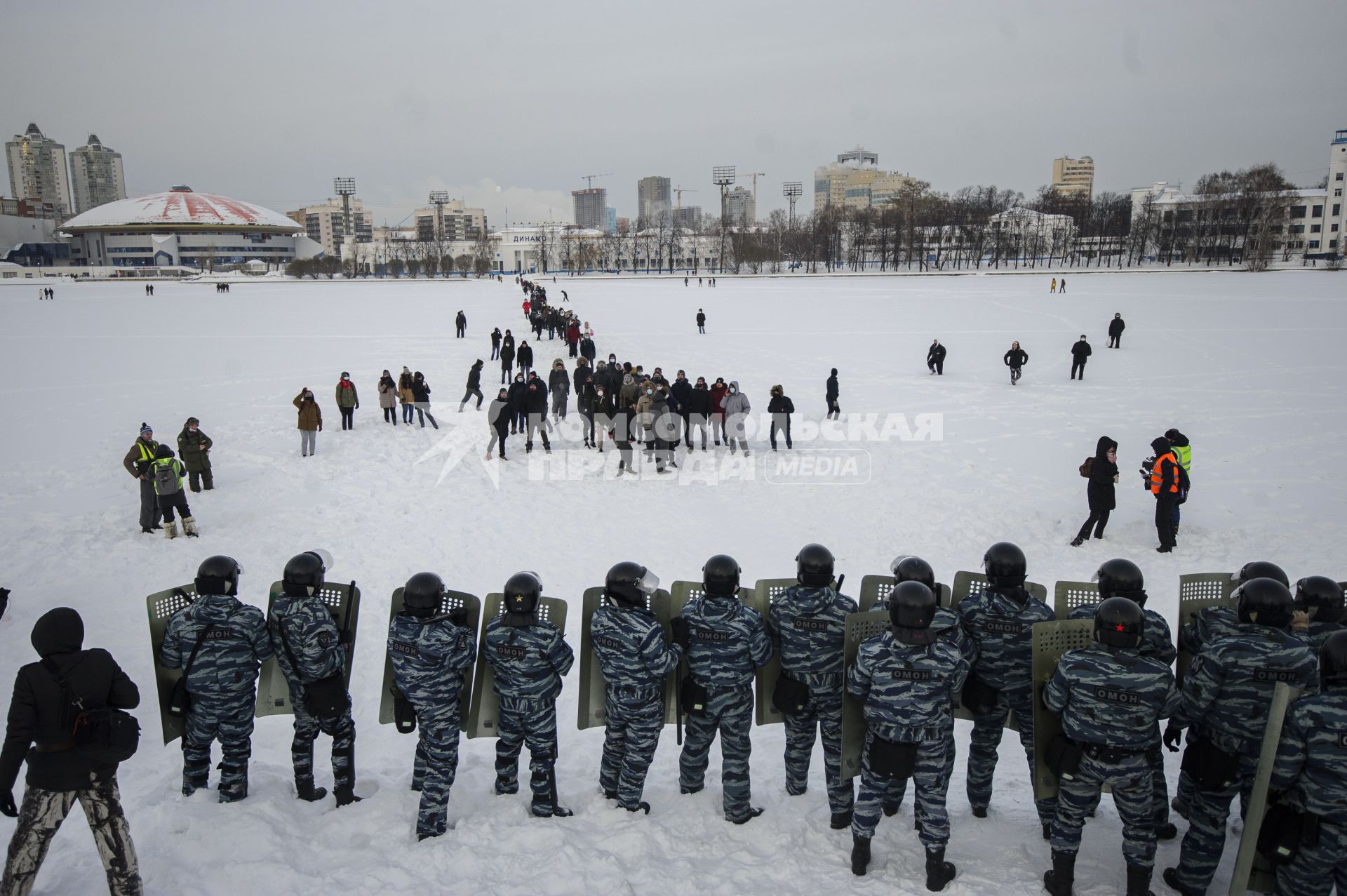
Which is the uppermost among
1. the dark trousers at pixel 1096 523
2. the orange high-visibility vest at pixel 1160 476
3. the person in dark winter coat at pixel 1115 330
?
the person in dark winter coat at pixel 1115 330

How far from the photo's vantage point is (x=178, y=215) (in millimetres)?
139375

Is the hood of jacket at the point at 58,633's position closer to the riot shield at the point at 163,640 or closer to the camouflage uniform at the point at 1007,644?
the riot shield at the point at 163,640

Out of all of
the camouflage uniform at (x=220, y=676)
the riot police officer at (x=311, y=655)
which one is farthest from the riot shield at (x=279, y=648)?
the camouflage uniform at (x=220, y=676)

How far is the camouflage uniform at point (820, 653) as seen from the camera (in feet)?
14.1

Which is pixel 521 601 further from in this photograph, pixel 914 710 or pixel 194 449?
pixel 194 449

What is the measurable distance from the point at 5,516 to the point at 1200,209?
109124 mm

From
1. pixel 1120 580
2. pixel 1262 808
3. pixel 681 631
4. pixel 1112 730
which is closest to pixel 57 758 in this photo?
pixel 681 631

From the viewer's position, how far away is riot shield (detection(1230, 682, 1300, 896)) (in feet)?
10.8

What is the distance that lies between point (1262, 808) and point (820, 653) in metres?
1.95

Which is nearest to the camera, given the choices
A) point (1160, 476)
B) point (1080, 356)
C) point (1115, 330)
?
point (1160, 476)

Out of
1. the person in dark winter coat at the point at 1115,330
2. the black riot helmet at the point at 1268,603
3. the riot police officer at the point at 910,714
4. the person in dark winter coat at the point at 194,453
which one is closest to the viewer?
the black riot helmet at the point at 1268,603

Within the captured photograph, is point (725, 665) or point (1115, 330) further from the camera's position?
point (1115, 330)

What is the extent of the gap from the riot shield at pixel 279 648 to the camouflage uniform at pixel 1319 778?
4440mm

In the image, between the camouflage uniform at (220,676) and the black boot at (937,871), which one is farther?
the camouflage uniform at (220,676)
